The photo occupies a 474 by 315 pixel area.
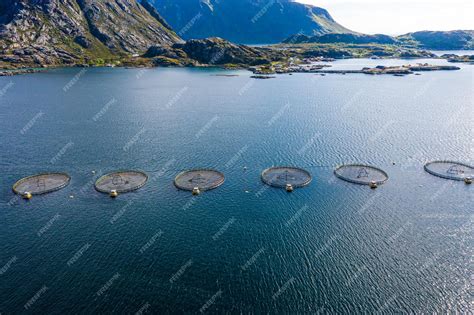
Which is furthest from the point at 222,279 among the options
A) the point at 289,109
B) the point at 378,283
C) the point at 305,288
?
the point at 289,109

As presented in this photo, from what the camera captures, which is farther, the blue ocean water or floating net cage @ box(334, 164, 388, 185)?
floating net cage @ box(334, 164, 388, 185)

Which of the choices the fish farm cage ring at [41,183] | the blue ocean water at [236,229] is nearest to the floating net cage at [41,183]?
the fish farm cage ring at [41,183]

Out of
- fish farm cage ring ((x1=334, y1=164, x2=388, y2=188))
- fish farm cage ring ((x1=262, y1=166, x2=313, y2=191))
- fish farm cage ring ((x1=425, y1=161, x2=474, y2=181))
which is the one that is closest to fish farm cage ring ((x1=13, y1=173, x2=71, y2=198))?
fish farm cage ring ((x1=262, y1=166, x2=313, y2=191))

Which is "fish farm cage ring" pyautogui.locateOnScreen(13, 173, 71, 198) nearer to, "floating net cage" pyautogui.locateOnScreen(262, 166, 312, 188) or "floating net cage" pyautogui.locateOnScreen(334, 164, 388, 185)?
"floating net cage" pyautogui.locateOnScreen(262, 166, 312, 188)

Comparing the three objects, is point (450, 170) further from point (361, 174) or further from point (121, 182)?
point (121, 182)

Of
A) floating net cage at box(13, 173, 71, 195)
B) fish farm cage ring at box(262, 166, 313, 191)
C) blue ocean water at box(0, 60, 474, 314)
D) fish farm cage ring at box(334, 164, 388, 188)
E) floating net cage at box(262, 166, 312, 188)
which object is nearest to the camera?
blue ocean water at box(0, 60, 474, 314)

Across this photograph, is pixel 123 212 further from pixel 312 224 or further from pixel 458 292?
pixel 458 292

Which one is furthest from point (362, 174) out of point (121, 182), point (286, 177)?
point (121, 182)
